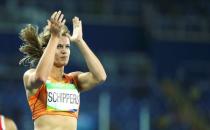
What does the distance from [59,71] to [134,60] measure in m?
12.2

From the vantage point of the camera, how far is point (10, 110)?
14.2 m

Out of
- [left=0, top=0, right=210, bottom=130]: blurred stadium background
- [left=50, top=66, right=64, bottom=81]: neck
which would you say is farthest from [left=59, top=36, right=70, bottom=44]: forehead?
[left=0, top=0, right=210, bottom=130]: blurred stadium background

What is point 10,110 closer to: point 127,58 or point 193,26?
point 127,58

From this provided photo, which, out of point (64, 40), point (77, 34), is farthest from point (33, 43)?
point (77, 34)

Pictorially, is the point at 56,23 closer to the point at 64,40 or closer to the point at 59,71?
the point at 64,40

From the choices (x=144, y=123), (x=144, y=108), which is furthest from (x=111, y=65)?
(x=144, y=123)

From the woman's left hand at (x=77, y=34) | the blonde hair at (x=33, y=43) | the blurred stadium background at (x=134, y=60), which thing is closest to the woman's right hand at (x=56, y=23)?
the woman's left hand at (x=77, y=34)

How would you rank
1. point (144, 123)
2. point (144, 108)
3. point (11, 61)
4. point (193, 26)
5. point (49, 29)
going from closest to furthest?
point (49, 29) < point (144, 123) < point (144, 108) < point (11, 61) < point (193, 26)

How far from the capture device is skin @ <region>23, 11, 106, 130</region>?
489 centimetres

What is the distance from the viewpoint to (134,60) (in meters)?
17.6

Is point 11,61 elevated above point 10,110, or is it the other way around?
point 11,61

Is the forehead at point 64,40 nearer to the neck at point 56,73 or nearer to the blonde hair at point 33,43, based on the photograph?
the blonde hair at point 33,43

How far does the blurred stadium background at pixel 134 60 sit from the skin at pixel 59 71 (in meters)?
7.85

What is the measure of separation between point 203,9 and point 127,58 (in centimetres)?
322
